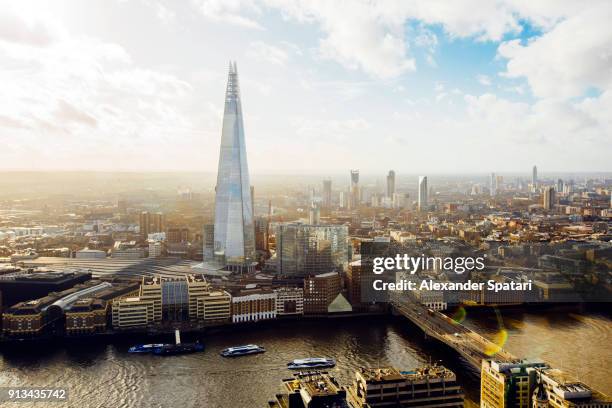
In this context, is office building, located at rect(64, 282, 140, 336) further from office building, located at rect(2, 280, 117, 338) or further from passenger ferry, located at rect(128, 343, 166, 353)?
passenger ferry, located at rect(128, 343, 166, 353)

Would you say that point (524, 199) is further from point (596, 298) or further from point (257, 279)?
point (257, 279)

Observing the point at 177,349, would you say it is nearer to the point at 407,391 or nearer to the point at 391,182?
the point at 407,391

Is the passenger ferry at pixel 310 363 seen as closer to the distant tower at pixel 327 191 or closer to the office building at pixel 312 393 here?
the office building at pixel 312 393

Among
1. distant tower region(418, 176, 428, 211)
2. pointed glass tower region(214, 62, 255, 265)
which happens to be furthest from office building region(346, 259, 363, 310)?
distant tower region(418, 176, 428, 211)

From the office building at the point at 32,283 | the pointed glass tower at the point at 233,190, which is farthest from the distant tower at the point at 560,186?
the office building at the point at 32,283

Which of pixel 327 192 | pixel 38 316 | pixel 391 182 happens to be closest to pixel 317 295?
pixel 38 316
